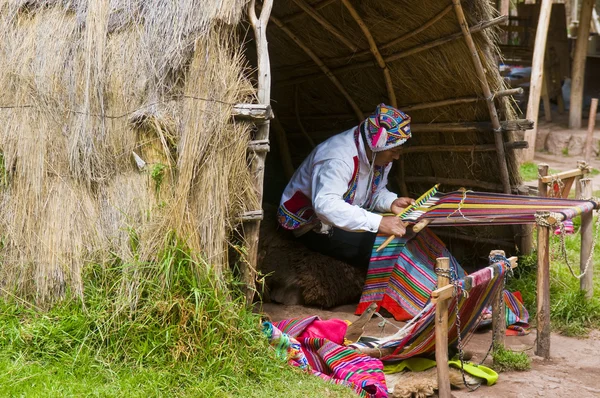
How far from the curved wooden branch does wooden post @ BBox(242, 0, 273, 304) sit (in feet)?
5.11

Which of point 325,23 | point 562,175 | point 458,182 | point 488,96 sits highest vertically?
point 325,23

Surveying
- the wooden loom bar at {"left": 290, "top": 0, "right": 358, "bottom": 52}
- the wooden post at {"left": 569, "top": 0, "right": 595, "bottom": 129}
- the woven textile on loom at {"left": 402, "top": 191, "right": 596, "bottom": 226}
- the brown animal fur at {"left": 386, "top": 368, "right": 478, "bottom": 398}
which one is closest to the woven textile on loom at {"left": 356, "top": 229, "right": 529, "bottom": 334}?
the woven textile on loom at {"left": 402, "top": 191, "right": 596, "bottom": 226}

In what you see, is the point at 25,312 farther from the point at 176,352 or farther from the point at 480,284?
the point at 480,284

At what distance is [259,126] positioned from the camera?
3.51 metres

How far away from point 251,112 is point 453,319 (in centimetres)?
140

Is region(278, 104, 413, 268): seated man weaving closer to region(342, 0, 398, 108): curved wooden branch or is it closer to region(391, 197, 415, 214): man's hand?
region(391, 197, 415, 214): man's hand

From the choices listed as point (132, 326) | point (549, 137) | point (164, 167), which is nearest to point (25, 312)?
point (132, 326)

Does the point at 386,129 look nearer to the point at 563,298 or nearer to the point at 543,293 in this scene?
the point at 543,293

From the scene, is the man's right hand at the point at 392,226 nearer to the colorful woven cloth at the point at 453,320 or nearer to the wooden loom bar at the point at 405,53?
the colorful woven cloth at the point at 453,320

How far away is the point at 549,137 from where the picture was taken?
10219mm

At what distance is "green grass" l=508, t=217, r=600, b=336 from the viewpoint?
14.6ft

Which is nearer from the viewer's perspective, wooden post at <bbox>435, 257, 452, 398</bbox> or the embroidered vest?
wooden post at <bbox>435, 257, 452, 398</bbox>

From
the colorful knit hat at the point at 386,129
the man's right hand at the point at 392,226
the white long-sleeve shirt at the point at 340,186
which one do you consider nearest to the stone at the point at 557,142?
the white long-sleeve shirt at the point at 340,186

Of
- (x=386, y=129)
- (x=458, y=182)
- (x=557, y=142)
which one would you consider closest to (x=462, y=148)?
(x=458, y=182)
